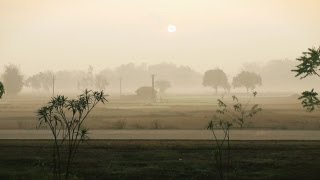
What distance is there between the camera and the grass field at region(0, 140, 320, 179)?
676 inches

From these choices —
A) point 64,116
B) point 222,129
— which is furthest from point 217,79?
point 64,116

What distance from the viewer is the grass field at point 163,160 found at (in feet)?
56.3

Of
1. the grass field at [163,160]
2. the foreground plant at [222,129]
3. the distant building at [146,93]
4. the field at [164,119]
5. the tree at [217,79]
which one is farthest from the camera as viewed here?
the tree at [217,79]

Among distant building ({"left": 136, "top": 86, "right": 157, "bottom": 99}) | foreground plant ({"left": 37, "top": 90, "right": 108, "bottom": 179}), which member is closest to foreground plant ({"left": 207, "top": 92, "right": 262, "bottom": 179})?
foreground plant ({"left": 37, "top": 90, "right": 108, "bottom": 179})

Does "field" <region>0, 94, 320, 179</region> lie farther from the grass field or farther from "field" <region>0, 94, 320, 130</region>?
"field" <region>0, 94, 320, 130</region>

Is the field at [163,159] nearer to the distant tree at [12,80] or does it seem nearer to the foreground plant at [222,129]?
the foreground plant at [222,129]

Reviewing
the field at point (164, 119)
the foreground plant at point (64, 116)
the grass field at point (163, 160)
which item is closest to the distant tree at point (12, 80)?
the field at point (164, 119)

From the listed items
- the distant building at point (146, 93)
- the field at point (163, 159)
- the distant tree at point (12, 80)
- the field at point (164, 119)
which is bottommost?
the field at point (163, 159)

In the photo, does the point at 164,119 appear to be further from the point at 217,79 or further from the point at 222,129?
the point at 217,79

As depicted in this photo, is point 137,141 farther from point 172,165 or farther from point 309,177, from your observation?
point 309,177

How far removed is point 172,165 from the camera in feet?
61.8

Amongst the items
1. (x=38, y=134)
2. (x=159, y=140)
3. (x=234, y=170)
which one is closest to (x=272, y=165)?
(x=234, y=170)

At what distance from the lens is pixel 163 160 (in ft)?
65.7

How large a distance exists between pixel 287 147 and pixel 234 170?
22.3 feet
